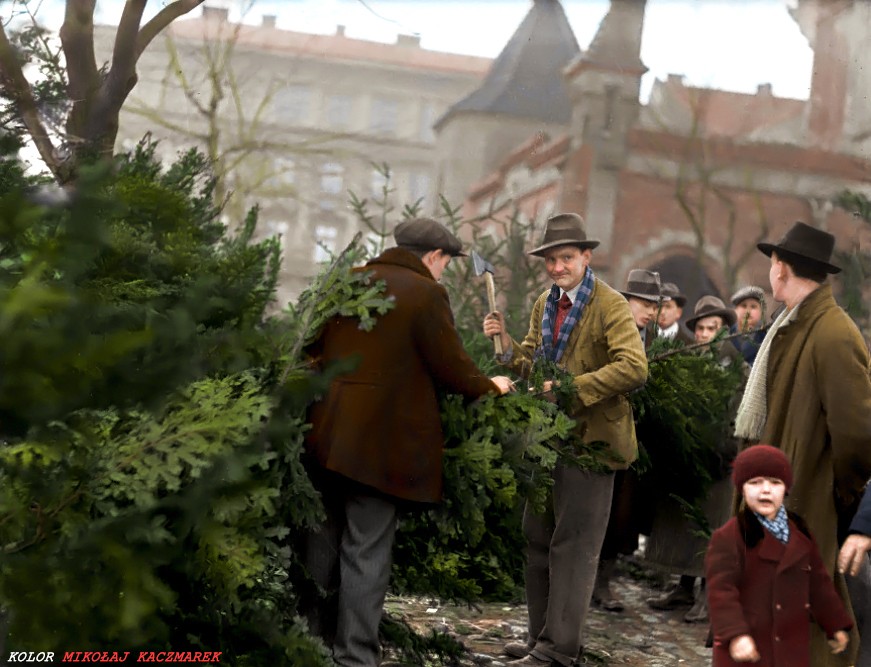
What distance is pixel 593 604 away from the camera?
9266 millimetres

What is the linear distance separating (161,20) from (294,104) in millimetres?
65499

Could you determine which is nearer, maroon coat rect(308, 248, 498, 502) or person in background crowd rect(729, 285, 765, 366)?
maroon coat rect(308, 248, 498, 502)

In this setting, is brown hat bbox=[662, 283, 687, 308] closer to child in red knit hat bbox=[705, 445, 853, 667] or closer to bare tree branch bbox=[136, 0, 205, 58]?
bare tree branch bbox=[136, 0, 205, 58]

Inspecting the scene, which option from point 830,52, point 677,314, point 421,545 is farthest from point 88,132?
point 830,52

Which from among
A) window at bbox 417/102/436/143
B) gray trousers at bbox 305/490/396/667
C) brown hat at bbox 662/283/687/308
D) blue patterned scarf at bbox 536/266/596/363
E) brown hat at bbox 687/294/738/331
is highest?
window at bbox 417/102/436/143

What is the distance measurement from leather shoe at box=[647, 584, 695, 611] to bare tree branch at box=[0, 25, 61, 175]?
4.92 m

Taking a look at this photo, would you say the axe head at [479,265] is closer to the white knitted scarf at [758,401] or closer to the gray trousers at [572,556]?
the gray trousers at [572,556]

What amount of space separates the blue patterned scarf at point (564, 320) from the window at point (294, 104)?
66.3 metres

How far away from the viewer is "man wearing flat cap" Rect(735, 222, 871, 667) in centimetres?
525

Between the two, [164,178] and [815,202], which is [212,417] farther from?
[815,202]

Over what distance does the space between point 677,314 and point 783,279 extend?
14.3ft

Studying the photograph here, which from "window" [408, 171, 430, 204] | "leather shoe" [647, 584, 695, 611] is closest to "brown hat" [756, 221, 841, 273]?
"leather shoe" [647, 584, 695, 611]

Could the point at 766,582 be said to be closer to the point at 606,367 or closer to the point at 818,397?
the point at 818,397

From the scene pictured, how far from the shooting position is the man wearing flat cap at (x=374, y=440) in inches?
205
